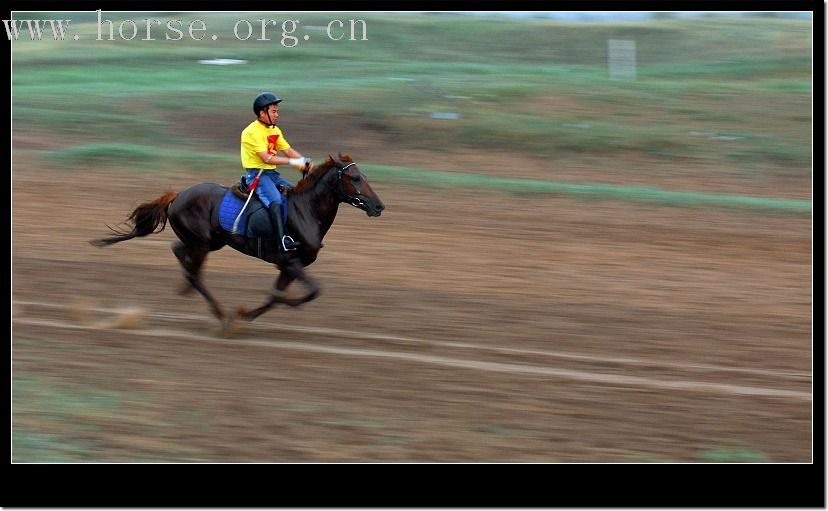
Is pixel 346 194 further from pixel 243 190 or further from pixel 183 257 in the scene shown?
pixel 183 257

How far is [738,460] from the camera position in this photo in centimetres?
783

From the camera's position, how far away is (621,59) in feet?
90.6

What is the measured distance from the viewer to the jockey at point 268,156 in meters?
10.4

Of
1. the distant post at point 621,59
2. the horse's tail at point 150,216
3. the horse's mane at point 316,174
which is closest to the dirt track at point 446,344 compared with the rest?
the horse's tail at point 150,216

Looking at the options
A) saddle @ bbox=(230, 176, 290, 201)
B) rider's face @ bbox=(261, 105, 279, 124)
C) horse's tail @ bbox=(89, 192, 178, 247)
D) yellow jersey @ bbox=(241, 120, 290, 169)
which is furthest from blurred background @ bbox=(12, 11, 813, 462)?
rider's face @ bbox=(261, 105, 279, 124)

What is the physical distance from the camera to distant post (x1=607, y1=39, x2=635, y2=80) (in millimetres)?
26547

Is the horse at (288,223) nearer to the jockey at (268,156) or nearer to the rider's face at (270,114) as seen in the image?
the jockey at (268,156)

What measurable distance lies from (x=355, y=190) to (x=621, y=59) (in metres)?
18.6

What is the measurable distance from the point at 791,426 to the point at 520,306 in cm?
407

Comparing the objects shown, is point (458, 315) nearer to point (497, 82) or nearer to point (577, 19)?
point (497, 82)

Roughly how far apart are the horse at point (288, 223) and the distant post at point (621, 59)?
16870 millimetres

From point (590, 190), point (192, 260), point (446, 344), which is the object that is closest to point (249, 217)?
point (192, 260)

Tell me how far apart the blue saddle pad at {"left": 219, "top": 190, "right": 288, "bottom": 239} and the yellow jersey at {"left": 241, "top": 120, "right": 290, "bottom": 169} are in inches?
14.6

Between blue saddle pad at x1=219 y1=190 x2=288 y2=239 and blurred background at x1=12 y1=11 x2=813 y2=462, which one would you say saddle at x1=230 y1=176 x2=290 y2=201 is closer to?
blue saddle pad at x1=219 y1=190 x2=288 y2=239
